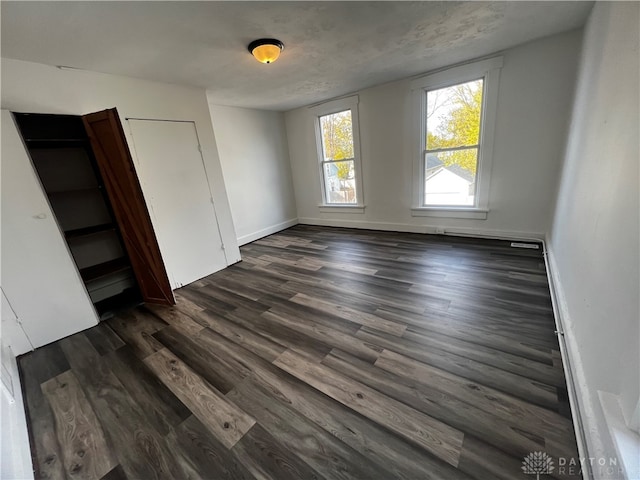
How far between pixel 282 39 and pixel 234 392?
9.53ft

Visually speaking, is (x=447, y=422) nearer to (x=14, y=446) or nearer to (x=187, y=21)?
(x=14, y=446)

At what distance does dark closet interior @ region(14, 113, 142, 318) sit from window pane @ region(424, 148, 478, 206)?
4.37 m

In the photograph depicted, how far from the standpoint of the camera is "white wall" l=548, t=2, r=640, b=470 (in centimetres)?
95

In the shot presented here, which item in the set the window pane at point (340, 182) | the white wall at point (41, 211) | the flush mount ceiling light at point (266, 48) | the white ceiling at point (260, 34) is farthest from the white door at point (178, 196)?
the window pane at point (340, 182)

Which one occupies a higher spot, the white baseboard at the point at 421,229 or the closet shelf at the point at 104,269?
the closet shelf at the point at 104,269

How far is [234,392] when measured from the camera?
5.30 feet

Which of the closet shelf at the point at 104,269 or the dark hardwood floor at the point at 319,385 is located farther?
the closet shelf at the point at 104,269

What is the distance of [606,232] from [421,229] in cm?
307

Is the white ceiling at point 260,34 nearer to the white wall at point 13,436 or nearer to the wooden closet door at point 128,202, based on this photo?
the wooden closet door at point 128,202

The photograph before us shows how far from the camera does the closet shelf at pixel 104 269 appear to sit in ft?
8.64

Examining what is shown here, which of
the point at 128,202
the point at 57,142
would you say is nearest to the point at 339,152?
the point at 128,202

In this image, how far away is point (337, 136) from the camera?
4.84 m

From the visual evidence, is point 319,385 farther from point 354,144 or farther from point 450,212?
point 354,144

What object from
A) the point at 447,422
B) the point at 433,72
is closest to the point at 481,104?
the point at 433,72
